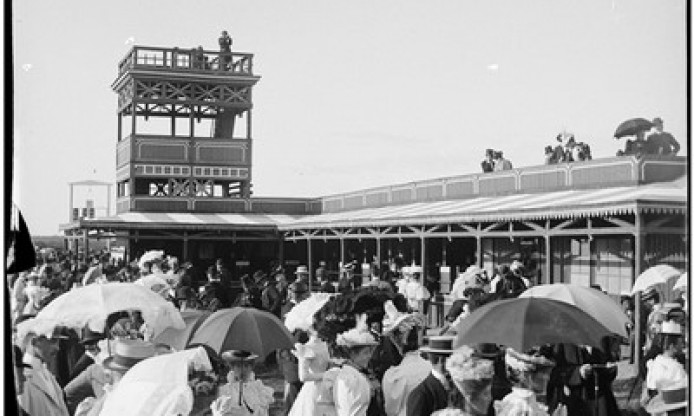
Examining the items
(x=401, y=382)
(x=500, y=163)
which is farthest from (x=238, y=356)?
(x=500, y=163)

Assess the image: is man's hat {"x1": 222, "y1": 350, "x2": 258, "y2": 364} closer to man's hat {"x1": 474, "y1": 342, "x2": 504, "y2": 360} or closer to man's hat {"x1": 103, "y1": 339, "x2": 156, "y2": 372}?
man's hat {"x1": 103, "y1": 339, "x2": 156, "y2": 372}

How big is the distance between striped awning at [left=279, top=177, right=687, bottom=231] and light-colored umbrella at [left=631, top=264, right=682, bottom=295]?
66 centimetres

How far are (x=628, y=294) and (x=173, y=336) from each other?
7.00 m

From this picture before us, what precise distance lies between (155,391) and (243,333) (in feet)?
5.16

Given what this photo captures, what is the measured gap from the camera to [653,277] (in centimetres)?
839

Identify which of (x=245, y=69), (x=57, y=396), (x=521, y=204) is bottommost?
(x=57, y=396)

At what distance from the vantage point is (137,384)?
404 cm

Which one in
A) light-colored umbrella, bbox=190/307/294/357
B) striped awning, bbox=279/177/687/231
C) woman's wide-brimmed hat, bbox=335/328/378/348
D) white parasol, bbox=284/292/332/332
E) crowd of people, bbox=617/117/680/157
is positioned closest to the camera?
woman's wide-brimmed hat, bbox=335/328/378/348

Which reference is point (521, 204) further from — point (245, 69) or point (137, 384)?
point (137, 384)

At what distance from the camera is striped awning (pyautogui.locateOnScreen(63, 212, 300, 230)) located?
53.4 ft

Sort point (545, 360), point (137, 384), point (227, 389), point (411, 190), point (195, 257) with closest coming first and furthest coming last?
point (137, 384) < point (227, 389) < point (545, 360) < point (411, 190) < point (195, 257)

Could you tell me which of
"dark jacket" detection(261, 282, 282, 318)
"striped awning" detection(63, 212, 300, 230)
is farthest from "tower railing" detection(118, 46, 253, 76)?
"striped awning" detection(63, 212, 300, 230)

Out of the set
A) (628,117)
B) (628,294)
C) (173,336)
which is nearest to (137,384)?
(173,336)

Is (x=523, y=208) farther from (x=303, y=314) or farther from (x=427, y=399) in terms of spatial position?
(x=427, y=399)
